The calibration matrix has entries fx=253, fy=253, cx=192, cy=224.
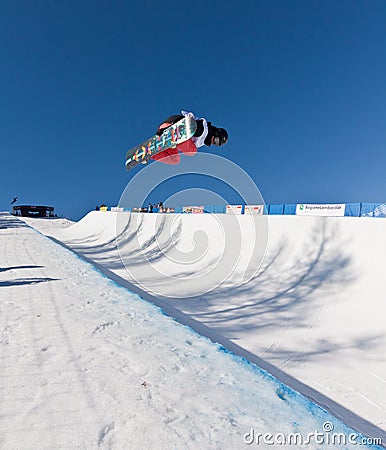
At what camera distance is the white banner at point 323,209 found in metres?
14.3

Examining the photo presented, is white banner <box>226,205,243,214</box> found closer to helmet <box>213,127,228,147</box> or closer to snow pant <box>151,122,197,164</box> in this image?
snow pant <box>151,122,197,164</box>

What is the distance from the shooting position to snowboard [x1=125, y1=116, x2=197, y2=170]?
980 cm

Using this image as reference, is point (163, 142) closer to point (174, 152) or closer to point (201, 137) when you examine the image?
point (174, 152)

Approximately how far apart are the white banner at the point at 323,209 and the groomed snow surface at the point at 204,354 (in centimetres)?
713

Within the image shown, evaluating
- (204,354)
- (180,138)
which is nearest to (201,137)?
(180,138)

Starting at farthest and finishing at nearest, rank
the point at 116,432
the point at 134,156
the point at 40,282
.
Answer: the point at 134,156
the point at 40,282
the point at 116,432

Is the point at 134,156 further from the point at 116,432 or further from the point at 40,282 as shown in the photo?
the point at 116,432

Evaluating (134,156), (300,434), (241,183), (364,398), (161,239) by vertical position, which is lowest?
(364,398)

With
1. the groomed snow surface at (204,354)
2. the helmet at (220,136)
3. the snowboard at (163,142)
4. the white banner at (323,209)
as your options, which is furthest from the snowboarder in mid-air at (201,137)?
the white banner at (323,209)

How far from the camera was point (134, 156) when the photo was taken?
14.3m

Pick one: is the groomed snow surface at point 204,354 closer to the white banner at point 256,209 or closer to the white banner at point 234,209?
the white banner at point 256,209

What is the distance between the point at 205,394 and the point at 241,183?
8917mm

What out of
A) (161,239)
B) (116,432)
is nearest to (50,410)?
(116,432)

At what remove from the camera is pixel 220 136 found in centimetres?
998
